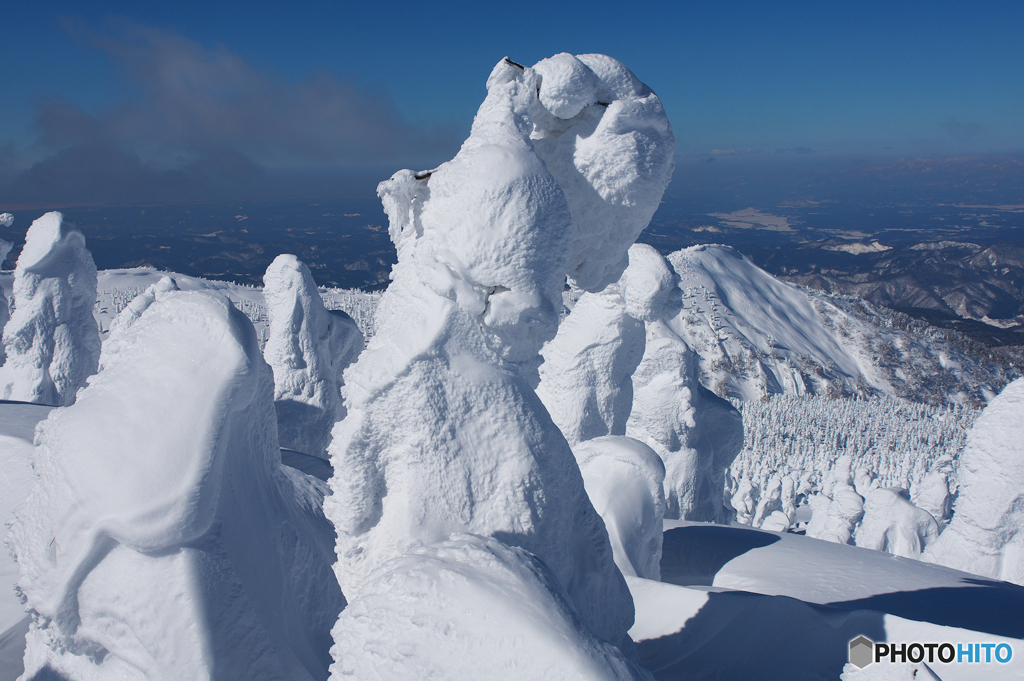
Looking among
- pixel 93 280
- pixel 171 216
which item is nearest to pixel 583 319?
pixel 93 280

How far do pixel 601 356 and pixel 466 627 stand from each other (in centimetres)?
413

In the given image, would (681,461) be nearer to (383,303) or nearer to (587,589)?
(587,589)

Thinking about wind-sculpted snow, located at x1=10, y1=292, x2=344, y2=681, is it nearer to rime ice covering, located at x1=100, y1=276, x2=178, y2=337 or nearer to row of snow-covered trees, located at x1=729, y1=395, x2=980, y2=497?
rime ice covering, located at x1=100, y1=276, x2=178, y2=337

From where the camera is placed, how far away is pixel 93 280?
6.79 m

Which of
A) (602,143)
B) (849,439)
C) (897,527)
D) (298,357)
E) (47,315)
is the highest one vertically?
(602,143)

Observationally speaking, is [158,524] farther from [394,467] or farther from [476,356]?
[476,356]

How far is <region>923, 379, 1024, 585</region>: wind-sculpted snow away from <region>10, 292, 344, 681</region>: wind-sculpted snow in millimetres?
6347

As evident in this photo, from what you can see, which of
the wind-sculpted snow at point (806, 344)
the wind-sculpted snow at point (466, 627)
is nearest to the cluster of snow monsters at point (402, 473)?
the wind-sculpted snow at point (466, 627)

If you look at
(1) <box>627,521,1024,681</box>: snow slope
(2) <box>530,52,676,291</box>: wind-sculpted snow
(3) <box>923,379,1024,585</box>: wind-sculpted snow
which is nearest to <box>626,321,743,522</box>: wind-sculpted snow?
(3) <box>923,379,1024,585</box>: wind-sculpted snow

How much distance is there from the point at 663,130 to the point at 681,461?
513 cm

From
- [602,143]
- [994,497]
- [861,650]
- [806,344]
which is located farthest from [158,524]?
[806,344]

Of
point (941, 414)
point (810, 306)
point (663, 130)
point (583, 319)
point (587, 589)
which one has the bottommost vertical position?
point (941, 414)

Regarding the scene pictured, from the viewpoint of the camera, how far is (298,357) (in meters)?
6.84

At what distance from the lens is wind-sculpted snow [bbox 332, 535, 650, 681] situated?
4.71 ft
